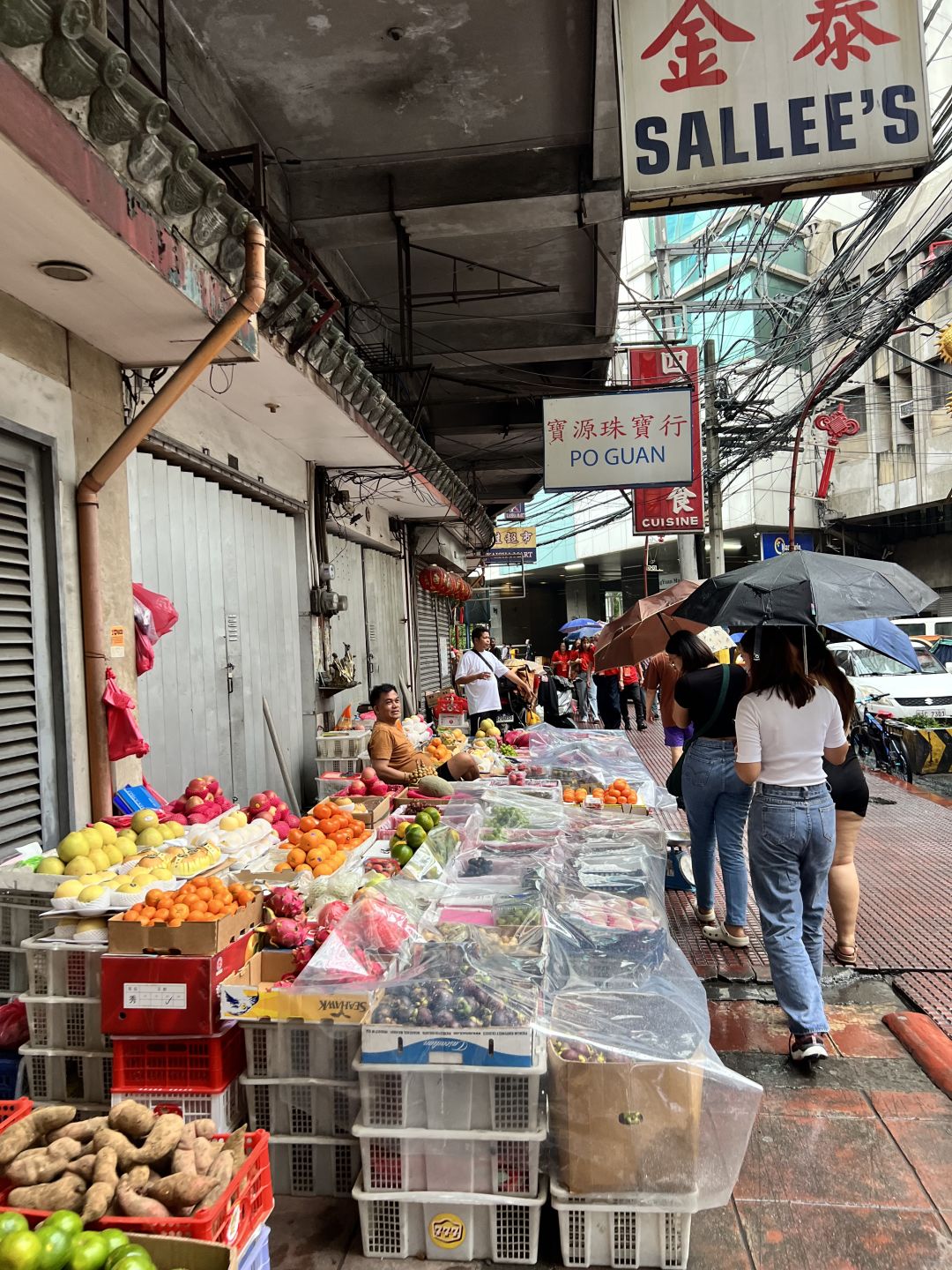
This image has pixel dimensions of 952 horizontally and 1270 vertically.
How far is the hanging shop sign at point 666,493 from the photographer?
12.3 meters

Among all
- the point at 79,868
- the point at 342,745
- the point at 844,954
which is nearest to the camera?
the point at 79,868

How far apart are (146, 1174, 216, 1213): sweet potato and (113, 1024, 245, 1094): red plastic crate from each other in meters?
0.75

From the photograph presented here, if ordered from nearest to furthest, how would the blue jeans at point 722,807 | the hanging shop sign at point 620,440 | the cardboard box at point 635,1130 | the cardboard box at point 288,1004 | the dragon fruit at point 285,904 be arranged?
the cardboard box at point 635,1130 < the cardboard box at point 288,1004 < the dragon fruit at point 285,904 < the blue jeans at point 722,807 < the hanging shop sign at point 620,440

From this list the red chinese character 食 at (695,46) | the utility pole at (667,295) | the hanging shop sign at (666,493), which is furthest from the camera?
the utility pole at (667,295)

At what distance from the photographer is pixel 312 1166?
3.07m

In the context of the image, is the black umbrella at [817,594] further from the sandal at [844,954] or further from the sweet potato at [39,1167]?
the sweet potato at [39,1167]

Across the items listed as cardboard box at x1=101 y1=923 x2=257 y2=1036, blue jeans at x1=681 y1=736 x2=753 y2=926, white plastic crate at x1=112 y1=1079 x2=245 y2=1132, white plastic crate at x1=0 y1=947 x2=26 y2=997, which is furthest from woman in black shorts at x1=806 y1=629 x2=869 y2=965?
white plastic crate at x1=0 y1=947 x2=26 y2=997

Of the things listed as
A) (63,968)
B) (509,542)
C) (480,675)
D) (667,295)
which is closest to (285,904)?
(63,968)

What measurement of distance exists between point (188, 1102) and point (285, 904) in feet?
2.60

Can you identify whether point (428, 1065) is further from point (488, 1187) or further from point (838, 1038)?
point (838, 1038)

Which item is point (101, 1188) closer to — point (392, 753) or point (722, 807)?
point (722, 807)

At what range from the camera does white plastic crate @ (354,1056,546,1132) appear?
2691mm

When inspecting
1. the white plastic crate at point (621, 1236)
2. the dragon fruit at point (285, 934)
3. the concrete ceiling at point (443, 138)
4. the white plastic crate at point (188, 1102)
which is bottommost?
the white plastic crate at point (621, 1236)

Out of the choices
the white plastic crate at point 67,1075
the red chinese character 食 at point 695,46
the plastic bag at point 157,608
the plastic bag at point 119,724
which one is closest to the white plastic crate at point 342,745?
the plastic bag at point 157,608
